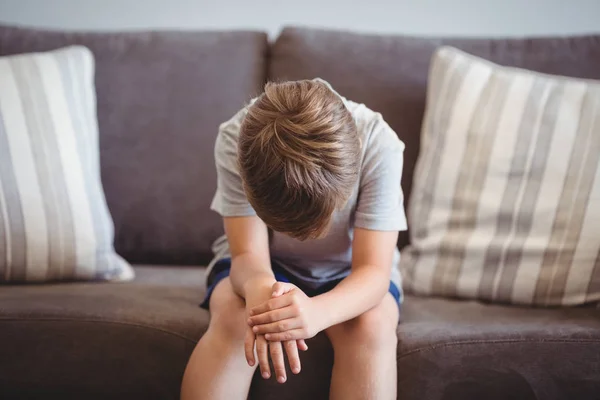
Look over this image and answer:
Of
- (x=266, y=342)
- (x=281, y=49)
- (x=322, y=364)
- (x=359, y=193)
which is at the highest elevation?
(x=281, y=49)

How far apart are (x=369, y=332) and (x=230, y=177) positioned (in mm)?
373

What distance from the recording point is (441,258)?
1.46 m

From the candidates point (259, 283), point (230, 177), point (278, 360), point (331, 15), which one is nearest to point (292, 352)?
point (278, 360)

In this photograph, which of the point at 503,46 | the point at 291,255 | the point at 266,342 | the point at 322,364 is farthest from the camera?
the point at 503,46

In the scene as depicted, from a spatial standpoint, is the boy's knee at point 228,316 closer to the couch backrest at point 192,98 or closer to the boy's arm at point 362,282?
the boy's arm at point 362,282

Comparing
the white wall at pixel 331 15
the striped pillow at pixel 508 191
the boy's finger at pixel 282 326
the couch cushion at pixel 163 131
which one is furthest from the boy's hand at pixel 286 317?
the white wall at pixel 331 15

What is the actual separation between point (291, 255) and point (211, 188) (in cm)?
43

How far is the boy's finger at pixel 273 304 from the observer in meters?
1.01

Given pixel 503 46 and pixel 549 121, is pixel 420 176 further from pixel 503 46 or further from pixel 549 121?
pixel 503 46

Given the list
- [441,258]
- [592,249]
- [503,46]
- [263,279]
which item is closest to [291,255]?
[263,279]

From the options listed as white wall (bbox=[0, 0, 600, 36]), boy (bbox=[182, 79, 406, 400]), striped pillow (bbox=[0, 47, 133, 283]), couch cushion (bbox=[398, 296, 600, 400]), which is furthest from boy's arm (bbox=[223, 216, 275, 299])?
white wall (bbox=[0, 0, 600, 36])

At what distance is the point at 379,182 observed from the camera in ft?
3.82

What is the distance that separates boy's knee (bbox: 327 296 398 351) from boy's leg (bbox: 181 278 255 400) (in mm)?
160

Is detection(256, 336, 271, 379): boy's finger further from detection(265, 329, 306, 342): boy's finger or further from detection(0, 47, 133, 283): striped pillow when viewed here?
detection(0, 47, 133, 283): striped pillow
